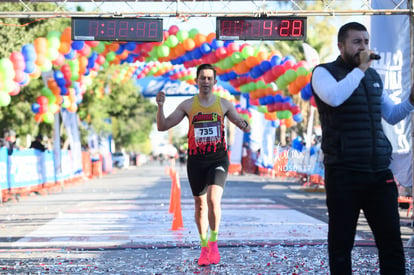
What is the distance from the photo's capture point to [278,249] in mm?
7637

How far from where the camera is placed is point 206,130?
6.59m

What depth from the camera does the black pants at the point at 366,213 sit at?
3.88 meters

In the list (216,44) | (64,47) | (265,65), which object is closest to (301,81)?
(265,65)

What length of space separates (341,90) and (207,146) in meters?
2.93

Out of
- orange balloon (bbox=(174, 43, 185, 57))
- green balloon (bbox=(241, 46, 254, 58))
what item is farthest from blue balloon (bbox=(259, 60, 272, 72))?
orange balloon (bbox=(174, 43, 185, 57))

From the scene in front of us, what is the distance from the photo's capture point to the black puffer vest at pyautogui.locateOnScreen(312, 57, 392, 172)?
3924mm

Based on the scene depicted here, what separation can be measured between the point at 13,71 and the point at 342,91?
1198 cm

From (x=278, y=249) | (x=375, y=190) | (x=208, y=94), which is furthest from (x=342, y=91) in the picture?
(x=278, y=249)

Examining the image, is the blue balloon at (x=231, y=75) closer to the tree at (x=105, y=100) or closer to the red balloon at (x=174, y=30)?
the red balloon at (x=174, y=30)

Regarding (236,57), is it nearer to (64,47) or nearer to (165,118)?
(64,47)

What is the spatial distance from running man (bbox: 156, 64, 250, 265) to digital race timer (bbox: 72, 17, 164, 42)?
158 inches

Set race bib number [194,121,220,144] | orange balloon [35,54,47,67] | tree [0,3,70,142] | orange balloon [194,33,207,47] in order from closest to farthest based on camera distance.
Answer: race bib number [194,121,220,144]
orange balloon [35,54,47,67]
orange balloon [194,33,207,47]
tree [0,3,70,142]

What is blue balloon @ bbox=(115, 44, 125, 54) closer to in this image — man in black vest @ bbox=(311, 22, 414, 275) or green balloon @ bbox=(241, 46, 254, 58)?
green balloon @ bbox=(241, 46, 254, 58)

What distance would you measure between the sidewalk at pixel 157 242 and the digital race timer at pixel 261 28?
298cm
